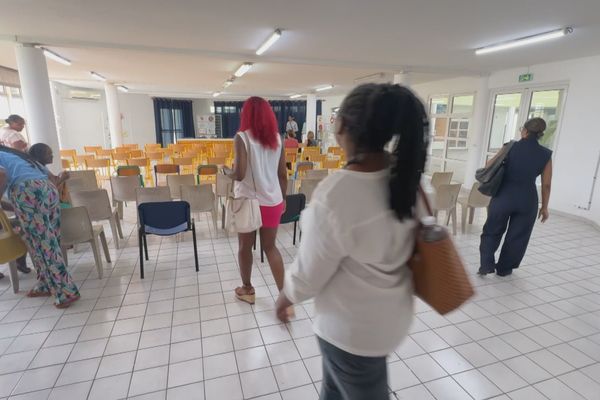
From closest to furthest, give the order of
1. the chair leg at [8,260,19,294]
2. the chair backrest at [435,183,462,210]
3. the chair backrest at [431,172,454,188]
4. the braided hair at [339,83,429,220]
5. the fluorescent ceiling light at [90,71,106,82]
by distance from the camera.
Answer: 1. the braided hair at [339,83,429,220]
2. the chair leg at [8,260,19,294]
3. the chair backrest at [435,183,462,210]
4. the chair backrest at [431,172,454,188]
5. the fluorescent ceiling light at [90,71,106,82]

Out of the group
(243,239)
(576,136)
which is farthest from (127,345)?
(576,136)

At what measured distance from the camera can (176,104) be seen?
16531 millimetres

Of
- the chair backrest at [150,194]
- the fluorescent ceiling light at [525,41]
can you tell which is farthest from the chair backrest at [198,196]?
the fluorescent ceiling light at [525,41]

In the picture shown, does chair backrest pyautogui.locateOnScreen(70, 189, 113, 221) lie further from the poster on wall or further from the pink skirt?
the poster on wall

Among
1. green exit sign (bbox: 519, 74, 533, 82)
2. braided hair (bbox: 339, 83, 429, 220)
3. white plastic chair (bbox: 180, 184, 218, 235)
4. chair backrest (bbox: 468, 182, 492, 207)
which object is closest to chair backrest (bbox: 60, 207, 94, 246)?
white plastic chair (bbox: 180, 184, 218, 235)

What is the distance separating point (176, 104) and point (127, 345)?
16.3 m

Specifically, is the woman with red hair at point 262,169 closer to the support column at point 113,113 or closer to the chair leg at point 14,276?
the chair leg at point 14,276

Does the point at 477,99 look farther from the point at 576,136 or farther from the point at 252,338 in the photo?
the point at 252,338

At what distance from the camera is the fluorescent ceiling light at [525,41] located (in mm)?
4047

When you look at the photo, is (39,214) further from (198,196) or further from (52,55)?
(52,55)

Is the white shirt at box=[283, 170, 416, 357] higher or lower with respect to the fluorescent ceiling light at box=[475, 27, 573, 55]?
lower

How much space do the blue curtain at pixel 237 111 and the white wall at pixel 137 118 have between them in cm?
382

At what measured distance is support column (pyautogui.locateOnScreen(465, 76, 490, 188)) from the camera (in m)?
7.43

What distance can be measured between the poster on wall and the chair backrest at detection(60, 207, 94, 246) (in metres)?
14.9
